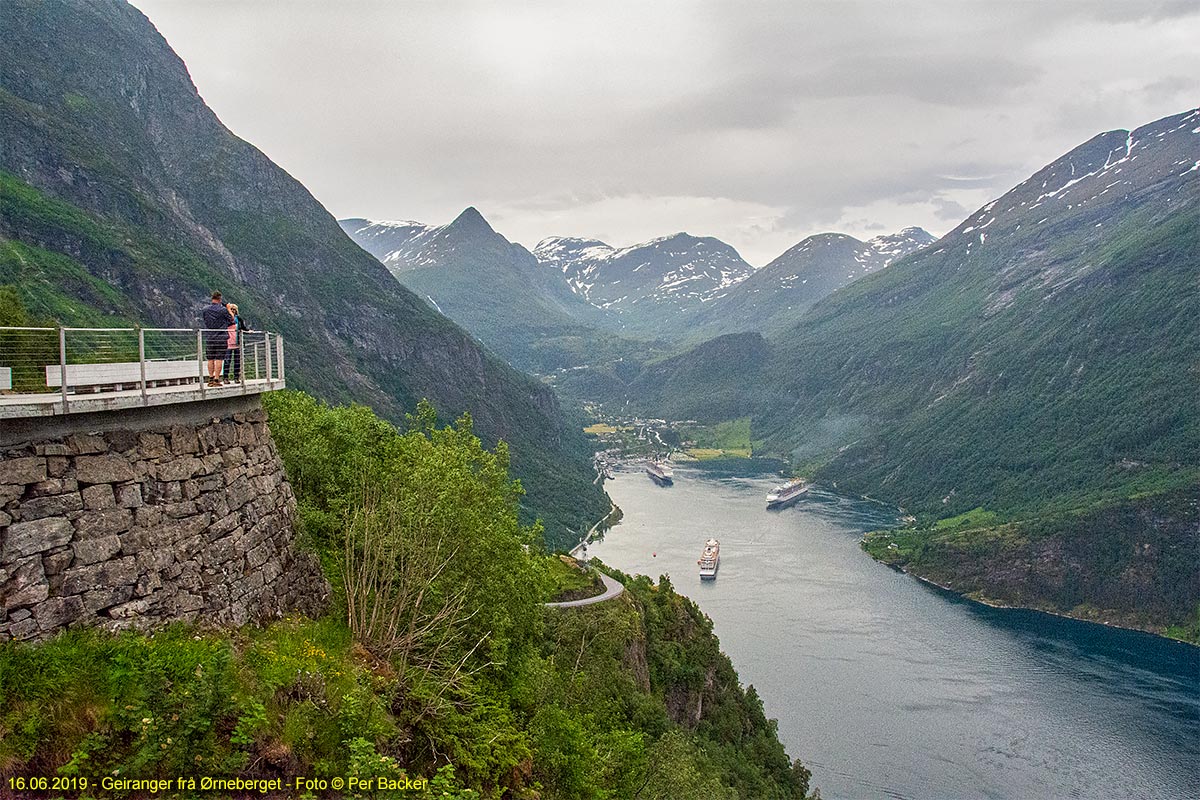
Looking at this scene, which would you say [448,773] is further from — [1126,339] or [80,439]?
[1126,339]

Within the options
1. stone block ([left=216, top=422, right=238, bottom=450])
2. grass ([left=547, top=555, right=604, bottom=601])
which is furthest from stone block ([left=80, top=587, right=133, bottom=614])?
grass ([left=547, top=555, right=604, bottom=601])

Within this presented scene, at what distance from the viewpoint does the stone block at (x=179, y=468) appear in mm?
12163

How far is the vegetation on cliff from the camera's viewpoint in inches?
376

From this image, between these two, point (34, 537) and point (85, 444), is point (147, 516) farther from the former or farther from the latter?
point (34, 537)

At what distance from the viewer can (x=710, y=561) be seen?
118 meters

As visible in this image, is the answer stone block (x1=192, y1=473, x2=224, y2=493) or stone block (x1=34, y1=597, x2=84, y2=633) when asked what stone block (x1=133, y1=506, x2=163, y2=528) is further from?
stone block (x1=34, y1=597, x2=84, y2=633)

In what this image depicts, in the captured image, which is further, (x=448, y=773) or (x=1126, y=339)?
(x=1126, y=339)

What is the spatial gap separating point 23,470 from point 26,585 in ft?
4.62

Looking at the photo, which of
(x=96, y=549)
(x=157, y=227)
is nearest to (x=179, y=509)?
(x=96, y=549)

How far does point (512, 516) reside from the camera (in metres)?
Answer: 22.7

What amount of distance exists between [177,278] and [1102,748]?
128 m

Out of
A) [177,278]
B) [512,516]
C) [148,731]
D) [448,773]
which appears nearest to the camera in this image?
[148,731]

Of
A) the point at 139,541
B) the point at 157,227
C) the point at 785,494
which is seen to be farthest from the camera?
the point at 785,494

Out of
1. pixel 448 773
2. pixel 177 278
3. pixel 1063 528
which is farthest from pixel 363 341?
pixel 448 773
